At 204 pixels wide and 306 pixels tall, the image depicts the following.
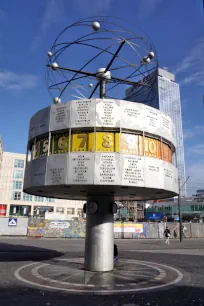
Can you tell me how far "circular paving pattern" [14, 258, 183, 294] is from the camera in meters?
11.2

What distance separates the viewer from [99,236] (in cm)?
1464

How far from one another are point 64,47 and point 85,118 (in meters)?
5.21

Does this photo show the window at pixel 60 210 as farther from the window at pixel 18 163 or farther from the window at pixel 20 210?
the window at pixel 18 163

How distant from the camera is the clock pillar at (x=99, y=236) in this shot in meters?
14.4

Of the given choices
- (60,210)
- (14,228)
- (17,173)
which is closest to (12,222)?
(14,228)

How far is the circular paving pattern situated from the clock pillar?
0.54m

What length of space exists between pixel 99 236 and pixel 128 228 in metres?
31.0

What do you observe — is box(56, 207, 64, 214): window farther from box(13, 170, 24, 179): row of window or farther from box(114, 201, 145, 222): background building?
box(114, 201, 145, 222): background building

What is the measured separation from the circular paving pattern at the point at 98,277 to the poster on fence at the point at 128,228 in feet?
89.2

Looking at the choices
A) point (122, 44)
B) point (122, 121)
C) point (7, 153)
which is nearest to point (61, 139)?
point (122, 121)

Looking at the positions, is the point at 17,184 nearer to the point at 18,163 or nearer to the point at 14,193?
the point at 14,193

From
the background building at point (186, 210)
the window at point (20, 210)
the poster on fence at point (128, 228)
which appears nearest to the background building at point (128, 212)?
the background building at point (186, 210)

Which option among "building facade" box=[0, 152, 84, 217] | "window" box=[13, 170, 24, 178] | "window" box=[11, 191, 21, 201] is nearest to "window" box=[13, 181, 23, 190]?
"building facade" box=[0, 152, 84, 217]

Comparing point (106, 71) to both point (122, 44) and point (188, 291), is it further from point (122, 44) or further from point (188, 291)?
point (188, 291)
